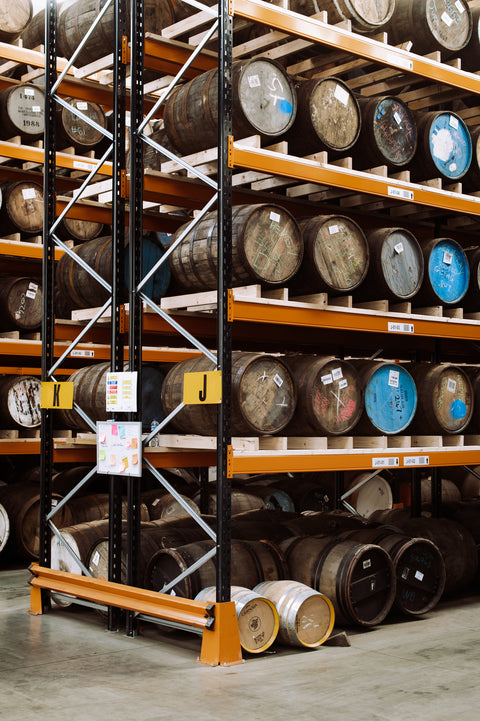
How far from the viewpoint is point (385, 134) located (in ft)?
26.0

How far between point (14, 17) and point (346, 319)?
5.47 meters

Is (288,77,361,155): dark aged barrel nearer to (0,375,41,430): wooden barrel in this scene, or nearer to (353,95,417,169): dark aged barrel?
(353,95,417,169): dark aged barrel

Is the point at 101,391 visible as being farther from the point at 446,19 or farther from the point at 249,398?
the point at 446,19

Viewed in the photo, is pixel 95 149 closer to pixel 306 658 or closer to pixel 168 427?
pixel 168 427

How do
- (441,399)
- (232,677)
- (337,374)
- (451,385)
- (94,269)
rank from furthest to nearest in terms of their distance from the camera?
(94,269)
(451,385)
(441,399)
(337,374)
(232,677)

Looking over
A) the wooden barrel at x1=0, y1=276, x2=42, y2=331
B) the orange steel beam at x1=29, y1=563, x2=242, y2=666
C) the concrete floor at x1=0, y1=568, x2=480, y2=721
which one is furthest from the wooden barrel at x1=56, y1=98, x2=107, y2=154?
the concrete floor at x1=0, y1=568, x2=480, y2=721

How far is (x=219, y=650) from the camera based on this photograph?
19.7 feet

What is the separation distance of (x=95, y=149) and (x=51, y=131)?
3.49m

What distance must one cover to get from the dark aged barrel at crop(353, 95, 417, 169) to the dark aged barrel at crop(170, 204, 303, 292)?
130 centimetres

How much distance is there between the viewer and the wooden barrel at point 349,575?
6.94m

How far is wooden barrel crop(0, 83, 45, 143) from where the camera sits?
33.7 ft

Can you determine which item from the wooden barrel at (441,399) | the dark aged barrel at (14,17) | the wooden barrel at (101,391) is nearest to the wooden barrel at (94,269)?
the wooden barrel at (101,391)

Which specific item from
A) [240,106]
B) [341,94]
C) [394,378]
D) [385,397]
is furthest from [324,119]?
[385,397]

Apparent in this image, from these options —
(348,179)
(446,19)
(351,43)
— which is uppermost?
(446,19)
